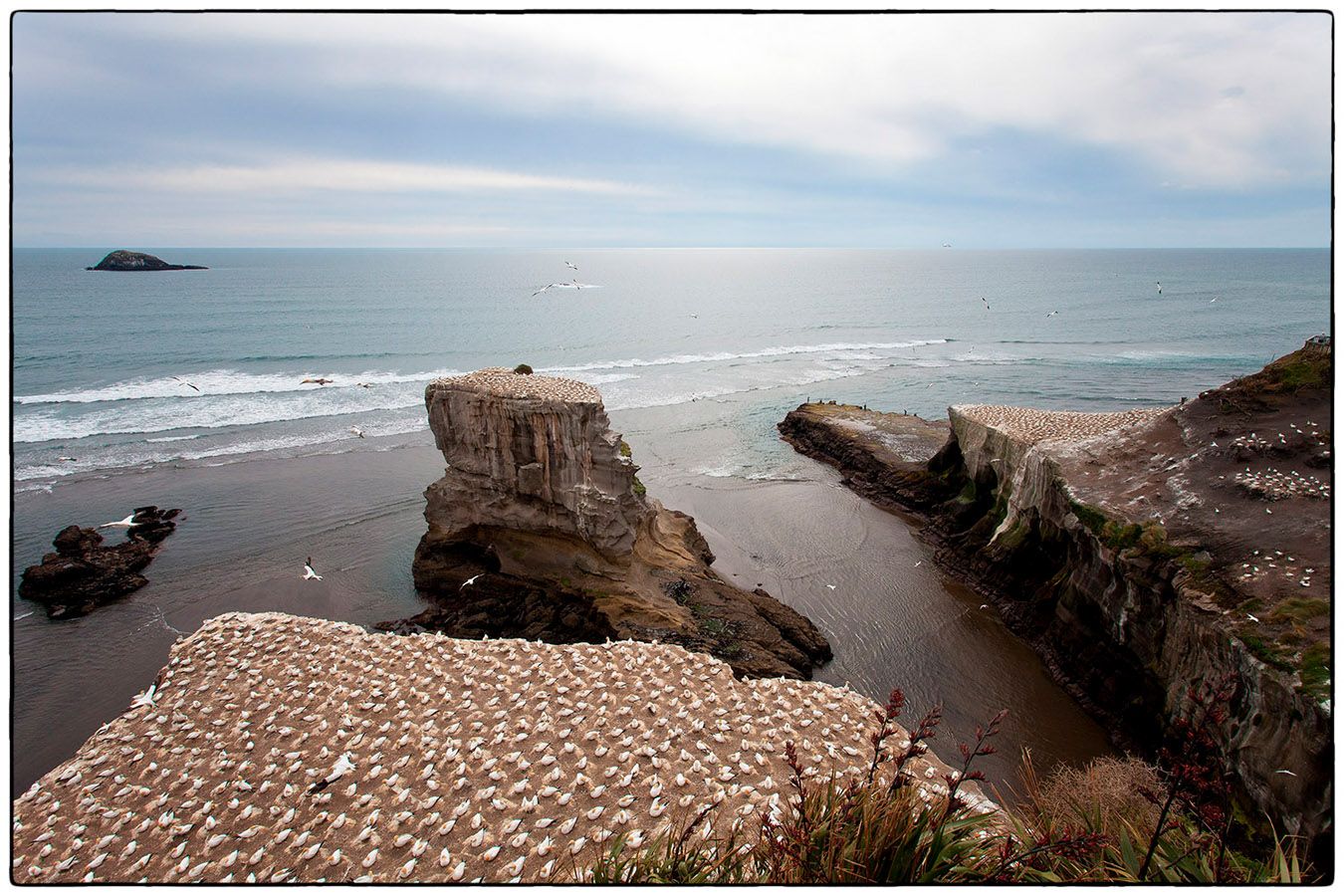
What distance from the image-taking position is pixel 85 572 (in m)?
19.2

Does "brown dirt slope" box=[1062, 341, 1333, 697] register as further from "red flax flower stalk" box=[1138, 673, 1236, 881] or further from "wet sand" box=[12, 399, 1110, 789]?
"red flax flower stalk" box=[1138, 673, 1236, 881]

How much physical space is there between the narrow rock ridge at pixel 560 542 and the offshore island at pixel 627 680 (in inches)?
3.1

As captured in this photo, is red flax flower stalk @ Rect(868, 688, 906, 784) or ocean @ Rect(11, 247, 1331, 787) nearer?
red flax flower stalk @ Rect(868, 688, 906, 784)

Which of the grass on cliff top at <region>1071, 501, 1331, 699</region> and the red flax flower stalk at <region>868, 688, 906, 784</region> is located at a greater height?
the red flax flower stalk at <region>868, 688, 906, 784</region>

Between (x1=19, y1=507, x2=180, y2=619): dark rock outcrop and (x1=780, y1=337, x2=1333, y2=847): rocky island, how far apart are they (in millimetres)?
24059

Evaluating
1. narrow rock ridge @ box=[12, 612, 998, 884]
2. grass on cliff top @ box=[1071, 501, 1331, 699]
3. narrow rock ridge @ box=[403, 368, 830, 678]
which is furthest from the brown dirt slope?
narrow rock ridge @ box=[403, 368, 830, 678]

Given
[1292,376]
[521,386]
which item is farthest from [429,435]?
[1292,376]

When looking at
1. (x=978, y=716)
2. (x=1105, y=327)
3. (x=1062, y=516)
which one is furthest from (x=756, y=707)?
(x=1105, y=327)

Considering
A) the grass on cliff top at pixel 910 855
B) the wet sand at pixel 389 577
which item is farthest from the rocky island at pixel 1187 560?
the grass on cliff top at pixel 910 855

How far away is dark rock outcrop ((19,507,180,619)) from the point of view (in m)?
18.5

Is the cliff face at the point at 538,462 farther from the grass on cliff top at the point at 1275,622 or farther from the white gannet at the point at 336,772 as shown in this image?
the grass on cliff top at the point at 1275,622

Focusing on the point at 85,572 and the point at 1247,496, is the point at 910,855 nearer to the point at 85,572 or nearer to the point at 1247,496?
the point at 1247,496

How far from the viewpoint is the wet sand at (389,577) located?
590 inches

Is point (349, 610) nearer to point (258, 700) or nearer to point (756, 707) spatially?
point (258, 700)
